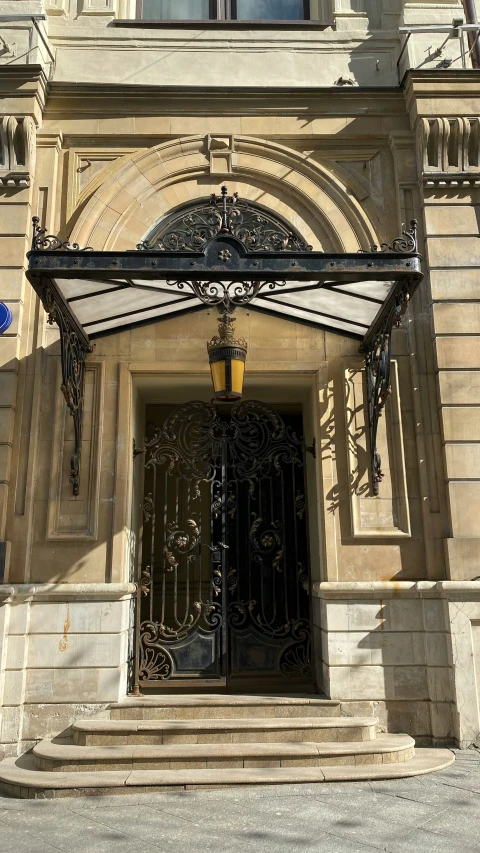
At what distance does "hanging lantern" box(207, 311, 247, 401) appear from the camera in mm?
6711

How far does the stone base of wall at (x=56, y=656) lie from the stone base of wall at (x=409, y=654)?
228 cm

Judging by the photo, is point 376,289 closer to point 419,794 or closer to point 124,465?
point 124,465

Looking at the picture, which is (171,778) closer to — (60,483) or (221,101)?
(60,483)

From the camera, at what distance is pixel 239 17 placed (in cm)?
955

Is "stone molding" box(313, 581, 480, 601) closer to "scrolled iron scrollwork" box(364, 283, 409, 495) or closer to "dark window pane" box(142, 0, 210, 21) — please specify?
"scrolled iron scrollwork" box(364, 283, 409, 495)

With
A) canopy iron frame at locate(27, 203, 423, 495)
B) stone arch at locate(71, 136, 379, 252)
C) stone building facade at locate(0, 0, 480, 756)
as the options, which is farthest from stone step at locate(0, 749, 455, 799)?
stone arch at locate(71, 136, 379, 252)

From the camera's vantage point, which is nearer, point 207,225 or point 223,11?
point 207,225

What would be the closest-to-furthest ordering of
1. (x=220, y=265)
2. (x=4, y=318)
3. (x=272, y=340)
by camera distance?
(x=220, y=265)
(x=4, y=318)
(x=272, y=340)

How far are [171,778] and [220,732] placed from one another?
34.1 inches

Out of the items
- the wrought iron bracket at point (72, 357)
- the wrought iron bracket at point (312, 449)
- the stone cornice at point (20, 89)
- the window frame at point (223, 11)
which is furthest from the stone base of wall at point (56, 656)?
the window frame at point (223, 11)

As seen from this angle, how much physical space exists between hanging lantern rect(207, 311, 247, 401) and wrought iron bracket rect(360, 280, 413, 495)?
1.50 m

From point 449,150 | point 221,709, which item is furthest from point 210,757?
point 449,150

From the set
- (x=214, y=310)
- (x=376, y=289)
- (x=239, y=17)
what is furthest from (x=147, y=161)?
(x=376, y=289)

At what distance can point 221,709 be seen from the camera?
6.91 meters
